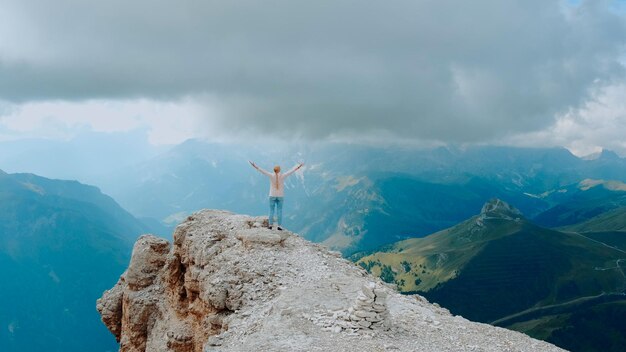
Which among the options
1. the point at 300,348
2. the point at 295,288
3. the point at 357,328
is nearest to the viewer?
the point at 300,348

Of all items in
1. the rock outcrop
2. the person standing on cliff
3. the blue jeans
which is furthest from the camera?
the blue jeans

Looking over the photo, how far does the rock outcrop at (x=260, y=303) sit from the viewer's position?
2375 cm

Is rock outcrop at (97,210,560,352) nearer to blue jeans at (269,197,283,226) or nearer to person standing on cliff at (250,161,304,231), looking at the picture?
blue jeans at (269,197,283,226)

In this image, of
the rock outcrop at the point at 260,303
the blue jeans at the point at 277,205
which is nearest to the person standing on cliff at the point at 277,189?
the blue jeans at the point at 277,205

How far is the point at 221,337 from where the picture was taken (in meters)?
26.4

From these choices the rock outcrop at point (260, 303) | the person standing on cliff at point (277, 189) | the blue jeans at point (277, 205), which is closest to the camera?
the rock outcrop at point (260, 303)

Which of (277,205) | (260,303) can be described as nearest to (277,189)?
(277,205)

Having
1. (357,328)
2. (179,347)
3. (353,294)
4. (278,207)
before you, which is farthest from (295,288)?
(179,347)

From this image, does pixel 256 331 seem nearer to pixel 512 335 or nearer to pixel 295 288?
pixel 295 288

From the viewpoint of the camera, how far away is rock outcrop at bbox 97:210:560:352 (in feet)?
77.9

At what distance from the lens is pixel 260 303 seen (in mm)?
30328

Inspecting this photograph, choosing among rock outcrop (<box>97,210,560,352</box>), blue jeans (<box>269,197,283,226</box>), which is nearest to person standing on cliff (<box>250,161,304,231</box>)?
blue jeans (<box>269,197,283,226</box>)

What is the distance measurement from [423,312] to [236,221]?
19420 millimetres

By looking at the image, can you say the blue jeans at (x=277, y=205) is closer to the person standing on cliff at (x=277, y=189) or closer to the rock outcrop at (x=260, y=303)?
the person standing on cliff at (x=277, y=189)
